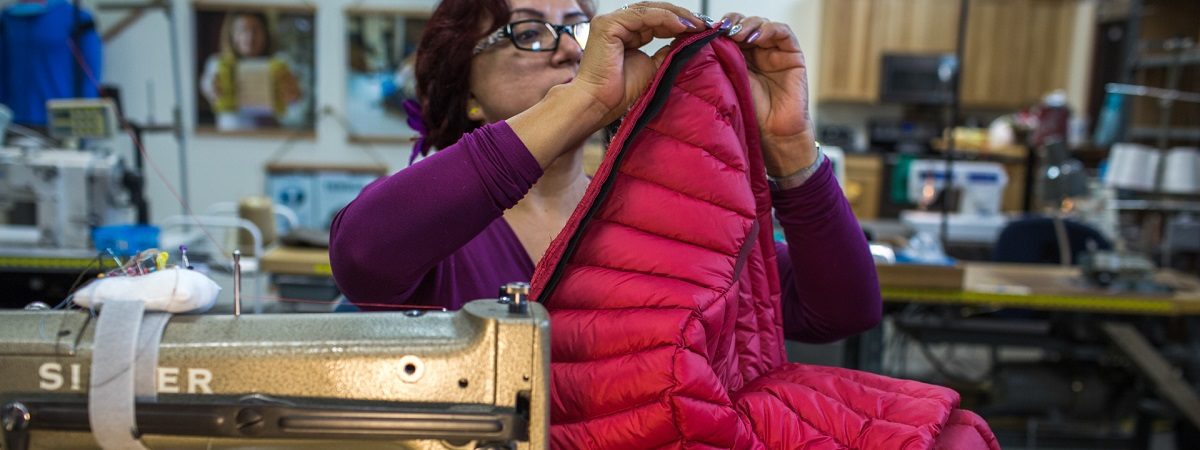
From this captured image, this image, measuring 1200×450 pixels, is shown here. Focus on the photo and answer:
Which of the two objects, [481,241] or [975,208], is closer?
[481,241]

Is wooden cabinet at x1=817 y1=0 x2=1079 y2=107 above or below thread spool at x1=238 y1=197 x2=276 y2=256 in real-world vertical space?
above

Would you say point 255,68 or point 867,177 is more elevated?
point 255,68

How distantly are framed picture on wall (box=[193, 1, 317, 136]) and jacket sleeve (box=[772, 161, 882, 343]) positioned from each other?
220 inches

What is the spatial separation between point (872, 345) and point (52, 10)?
4.95 meters

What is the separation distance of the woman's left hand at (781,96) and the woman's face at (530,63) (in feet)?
0.84

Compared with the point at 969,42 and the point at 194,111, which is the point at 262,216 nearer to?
the point at 194,111

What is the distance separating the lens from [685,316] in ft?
2.56

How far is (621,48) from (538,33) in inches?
11.8

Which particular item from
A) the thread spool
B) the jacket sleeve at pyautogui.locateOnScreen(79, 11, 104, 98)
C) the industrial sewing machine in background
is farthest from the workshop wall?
the industrial sewing machine in background

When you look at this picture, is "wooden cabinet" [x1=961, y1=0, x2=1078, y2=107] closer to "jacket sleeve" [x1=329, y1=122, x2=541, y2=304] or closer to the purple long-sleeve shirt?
the purple long-sleeve shirt

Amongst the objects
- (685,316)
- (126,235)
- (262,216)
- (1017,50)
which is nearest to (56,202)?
(126,235)

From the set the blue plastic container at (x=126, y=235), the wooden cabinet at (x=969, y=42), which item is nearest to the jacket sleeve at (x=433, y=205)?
the blue plastic container at (x=126, y=235)

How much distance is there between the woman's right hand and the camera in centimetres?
86

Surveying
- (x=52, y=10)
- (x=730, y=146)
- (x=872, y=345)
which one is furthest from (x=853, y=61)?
(x=730, y=146)
